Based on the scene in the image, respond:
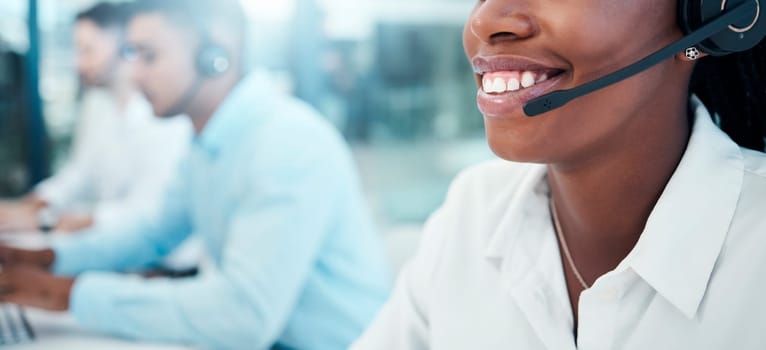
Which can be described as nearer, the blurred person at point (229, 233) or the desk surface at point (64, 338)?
the desk surface at point (64, 338)

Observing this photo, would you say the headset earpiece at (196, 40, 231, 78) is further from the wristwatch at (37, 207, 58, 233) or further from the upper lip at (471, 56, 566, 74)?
the wristwatch at (37, 207, 58, 233)

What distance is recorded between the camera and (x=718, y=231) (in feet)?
2.44

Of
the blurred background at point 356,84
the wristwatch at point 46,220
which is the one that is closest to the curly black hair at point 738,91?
the blurred background at point 356,84

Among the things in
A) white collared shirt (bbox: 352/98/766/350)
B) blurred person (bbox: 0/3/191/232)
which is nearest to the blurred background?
blurred person (bbox: 0/3/191/232)

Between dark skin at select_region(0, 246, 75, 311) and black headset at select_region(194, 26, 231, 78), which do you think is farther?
black headset at select_region(194, 26, 231, 78)

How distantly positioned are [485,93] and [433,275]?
0.30 meters

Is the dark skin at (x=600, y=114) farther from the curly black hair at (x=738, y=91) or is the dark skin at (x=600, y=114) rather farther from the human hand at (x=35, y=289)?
the human hand at (x=35, y=289)

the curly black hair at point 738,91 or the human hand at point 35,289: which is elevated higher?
the curly black hair at point 738,91

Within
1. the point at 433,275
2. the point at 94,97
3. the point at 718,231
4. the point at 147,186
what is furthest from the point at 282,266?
the point at 94,97

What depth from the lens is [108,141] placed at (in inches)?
132

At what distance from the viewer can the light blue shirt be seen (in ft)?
4.78

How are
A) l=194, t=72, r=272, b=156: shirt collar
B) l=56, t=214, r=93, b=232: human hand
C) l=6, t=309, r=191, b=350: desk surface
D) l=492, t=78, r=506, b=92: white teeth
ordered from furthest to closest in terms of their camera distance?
l=56, t=214, r=93, b=232: human hand, l=194, t=72, r=272, b=156: shirt collar, l=6, t=309, r=191, b=350: desk surface, l=492, t=78, r=506, b=92: white teeth

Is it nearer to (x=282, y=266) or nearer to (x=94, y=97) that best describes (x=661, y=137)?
(x=282, y=266)

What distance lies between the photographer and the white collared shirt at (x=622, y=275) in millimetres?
721
